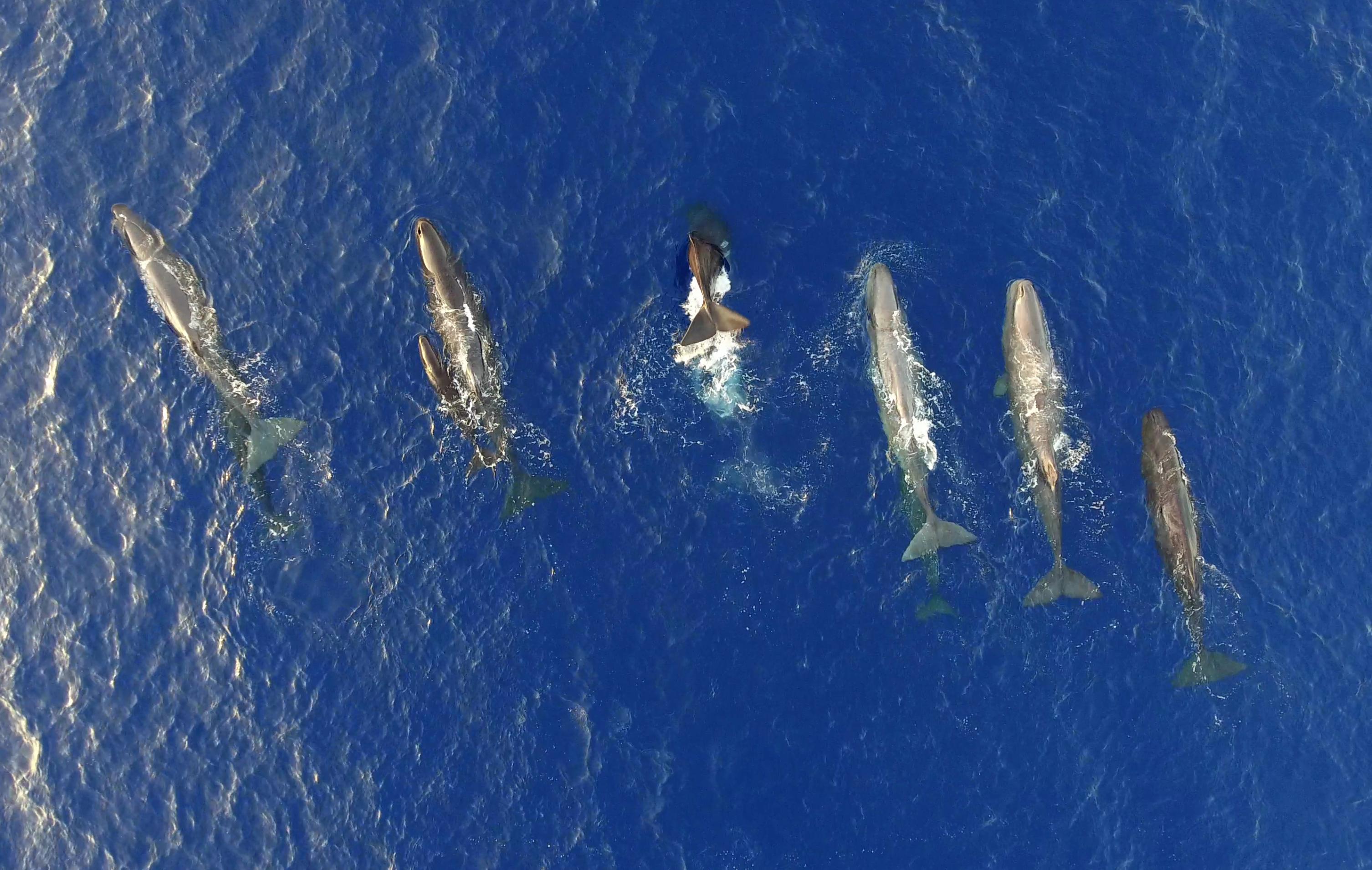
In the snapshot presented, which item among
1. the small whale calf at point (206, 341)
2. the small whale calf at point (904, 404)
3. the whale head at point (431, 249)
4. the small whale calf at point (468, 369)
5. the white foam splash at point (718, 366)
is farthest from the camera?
the whale head at point (431, 249)

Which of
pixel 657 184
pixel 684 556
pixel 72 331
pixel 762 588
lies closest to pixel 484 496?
pixel 684 556

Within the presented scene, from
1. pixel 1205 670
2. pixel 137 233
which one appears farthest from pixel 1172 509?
pixel 137 233

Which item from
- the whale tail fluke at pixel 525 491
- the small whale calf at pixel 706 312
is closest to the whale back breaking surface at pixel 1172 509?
the small whale calf at pixel 706 312

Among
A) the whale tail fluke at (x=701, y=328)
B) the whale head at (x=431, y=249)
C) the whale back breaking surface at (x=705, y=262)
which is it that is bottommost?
the whale tail fluke at (x=701, y=328)

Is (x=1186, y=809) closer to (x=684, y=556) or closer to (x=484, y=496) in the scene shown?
(x=684, y=556)

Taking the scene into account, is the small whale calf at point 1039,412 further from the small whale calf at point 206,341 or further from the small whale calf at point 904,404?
the small whale calf at point 206,341
